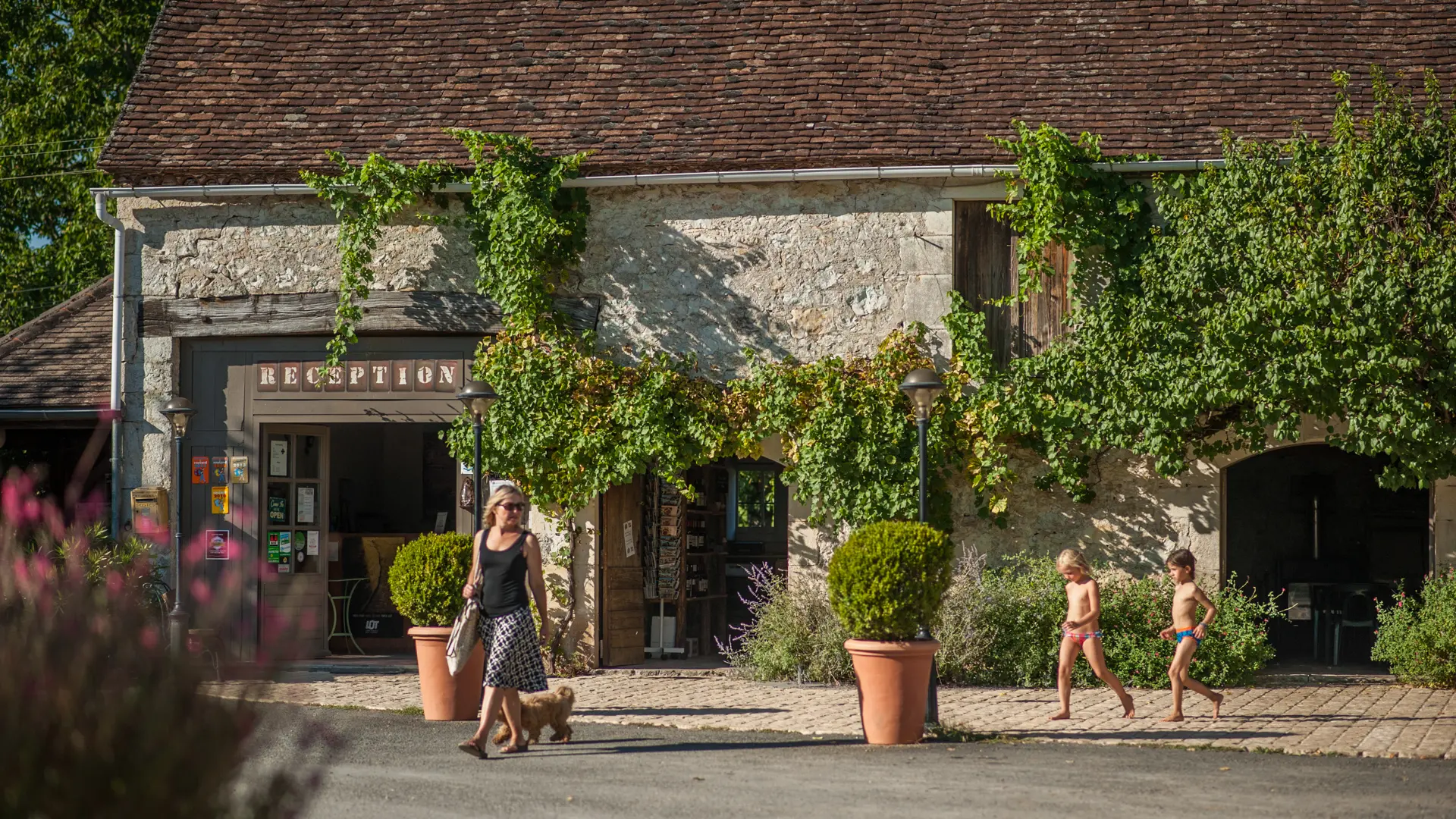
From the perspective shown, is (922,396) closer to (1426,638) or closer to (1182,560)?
(1182,560)

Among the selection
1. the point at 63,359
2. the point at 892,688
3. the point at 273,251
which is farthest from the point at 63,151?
the point at 892,688

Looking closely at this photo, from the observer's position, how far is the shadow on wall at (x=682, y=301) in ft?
42.6

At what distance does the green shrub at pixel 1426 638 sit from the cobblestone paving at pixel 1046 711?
0.14 meters

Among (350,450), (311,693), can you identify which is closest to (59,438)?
(350,450)

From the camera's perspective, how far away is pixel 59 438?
54.4ft

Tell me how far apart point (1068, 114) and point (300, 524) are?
7.93 m

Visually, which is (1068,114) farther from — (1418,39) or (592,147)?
(592,147)

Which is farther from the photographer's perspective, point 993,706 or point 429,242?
point 429,242

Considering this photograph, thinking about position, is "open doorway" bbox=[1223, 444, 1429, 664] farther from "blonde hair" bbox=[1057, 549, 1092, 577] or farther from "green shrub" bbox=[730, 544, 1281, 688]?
"blonde hair" bbox=[1057, 549, 1092, 577]

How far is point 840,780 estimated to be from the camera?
24.7 feet

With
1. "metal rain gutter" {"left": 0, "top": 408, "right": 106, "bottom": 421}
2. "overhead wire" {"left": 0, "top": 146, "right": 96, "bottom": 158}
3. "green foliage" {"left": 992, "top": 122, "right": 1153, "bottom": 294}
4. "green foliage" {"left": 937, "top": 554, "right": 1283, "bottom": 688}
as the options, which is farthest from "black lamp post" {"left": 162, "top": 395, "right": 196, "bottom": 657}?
"overhead wire" {"left": 0, "top": 146, "right": 96, "bottom": 158}

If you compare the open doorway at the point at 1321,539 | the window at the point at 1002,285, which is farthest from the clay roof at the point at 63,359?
the open doorway at the point at 1321,539

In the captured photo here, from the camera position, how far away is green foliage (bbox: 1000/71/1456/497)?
11.2 m

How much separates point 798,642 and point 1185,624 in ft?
11.4
